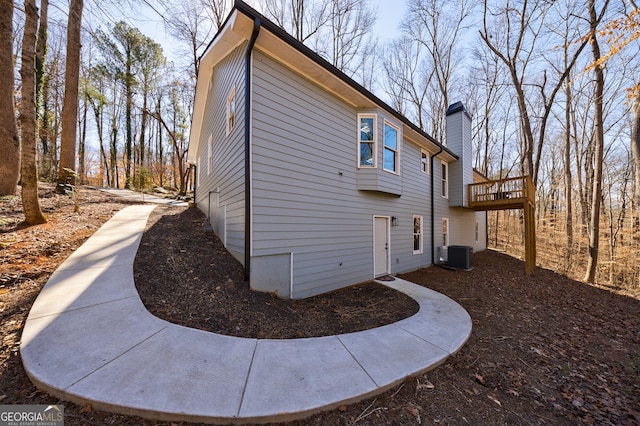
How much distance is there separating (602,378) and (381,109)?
664 centimetres

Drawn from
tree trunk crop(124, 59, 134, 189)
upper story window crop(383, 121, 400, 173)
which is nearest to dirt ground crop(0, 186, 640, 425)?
upper story window crop(383, 121, 400, 173)

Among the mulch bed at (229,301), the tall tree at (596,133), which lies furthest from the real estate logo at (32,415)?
the tall tree at (596,133)

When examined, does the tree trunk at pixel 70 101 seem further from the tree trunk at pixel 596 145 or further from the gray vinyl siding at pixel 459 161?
the tree trunk at pixel 596 145

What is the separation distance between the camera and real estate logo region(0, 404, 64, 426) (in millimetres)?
1817

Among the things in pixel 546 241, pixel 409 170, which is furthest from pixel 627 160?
pixel 409 170

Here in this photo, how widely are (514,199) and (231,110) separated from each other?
10.9 metres

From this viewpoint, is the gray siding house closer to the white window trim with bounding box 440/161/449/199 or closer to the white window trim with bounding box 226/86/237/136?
the white window trim with bounding box 226/86/237/136

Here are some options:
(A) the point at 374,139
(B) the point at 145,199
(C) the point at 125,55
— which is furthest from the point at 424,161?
(C) the point at 125,55

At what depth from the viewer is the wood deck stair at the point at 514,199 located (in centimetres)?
946

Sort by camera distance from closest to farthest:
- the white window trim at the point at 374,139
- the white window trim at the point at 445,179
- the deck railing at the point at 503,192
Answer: the white window trim at the point at 374,139, the deck railing at the point at 503,192, the white window trim at the point at 445,179

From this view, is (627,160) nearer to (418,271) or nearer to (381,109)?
(418,271)

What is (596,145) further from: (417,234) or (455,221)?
(417,234)

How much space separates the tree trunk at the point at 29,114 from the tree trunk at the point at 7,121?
854mm

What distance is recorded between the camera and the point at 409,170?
28.3 ft
